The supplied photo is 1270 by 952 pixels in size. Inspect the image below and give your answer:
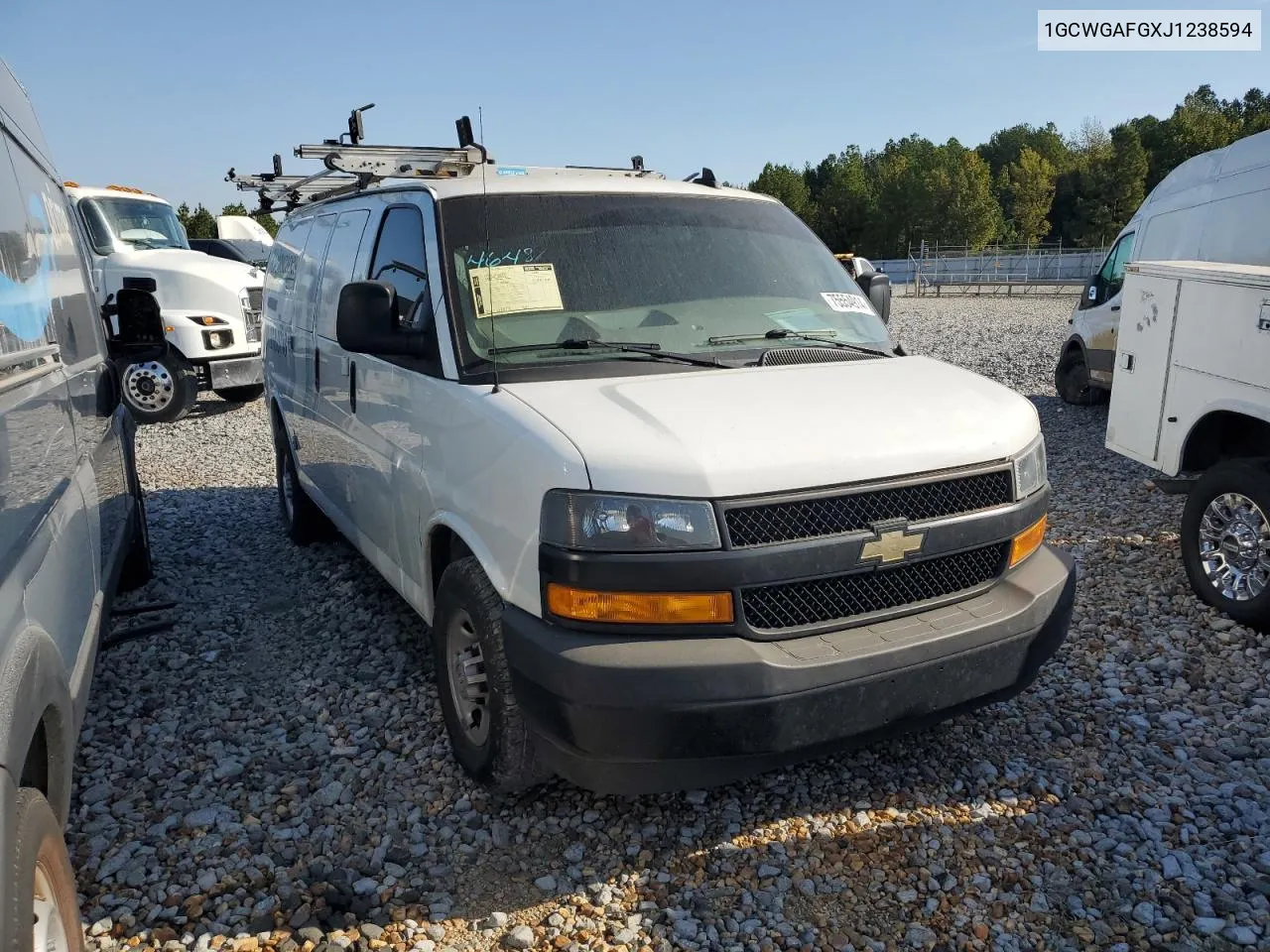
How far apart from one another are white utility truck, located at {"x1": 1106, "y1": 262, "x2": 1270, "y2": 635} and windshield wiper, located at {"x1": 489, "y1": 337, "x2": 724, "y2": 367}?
320cm

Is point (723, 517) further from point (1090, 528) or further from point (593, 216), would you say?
point (1090, 528)

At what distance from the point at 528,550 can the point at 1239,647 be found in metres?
3.78

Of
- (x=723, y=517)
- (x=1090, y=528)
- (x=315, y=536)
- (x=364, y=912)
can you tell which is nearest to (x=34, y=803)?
(x=364, y=912)

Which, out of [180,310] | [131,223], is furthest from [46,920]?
[131,223]

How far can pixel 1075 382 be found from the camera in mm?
10977

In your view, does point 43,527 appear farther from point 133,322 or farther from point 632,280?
point 133,322

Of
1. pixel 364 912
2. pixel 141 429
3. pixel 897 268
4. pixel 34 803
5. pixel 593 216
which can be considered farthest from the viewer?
pixel 897 268

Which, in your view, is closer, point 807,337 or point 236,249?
point 807,337

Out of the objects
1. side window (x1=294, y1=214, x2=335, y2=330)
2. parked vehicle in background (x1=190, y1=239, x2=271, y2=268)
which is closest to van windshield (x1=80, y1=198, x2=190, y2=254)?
parked vehicle in background (x1=190, y1=239, x2=271, y2=268)

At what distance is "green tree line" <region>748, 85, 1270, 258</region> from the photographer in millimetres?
63812

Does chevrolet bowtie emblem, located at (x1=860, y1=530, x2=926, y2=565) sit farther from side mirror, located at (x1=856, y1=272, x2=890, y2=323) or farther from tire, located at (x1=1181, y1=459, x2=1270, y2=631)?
tire, located at (x1=1181, y1=459, x2=1270, y2=631)

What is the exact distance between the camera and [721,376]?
323cm

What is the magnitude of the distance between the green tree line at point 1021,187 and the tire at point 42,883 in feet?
209

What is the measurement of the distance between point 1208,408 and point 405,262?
14.3 ft
